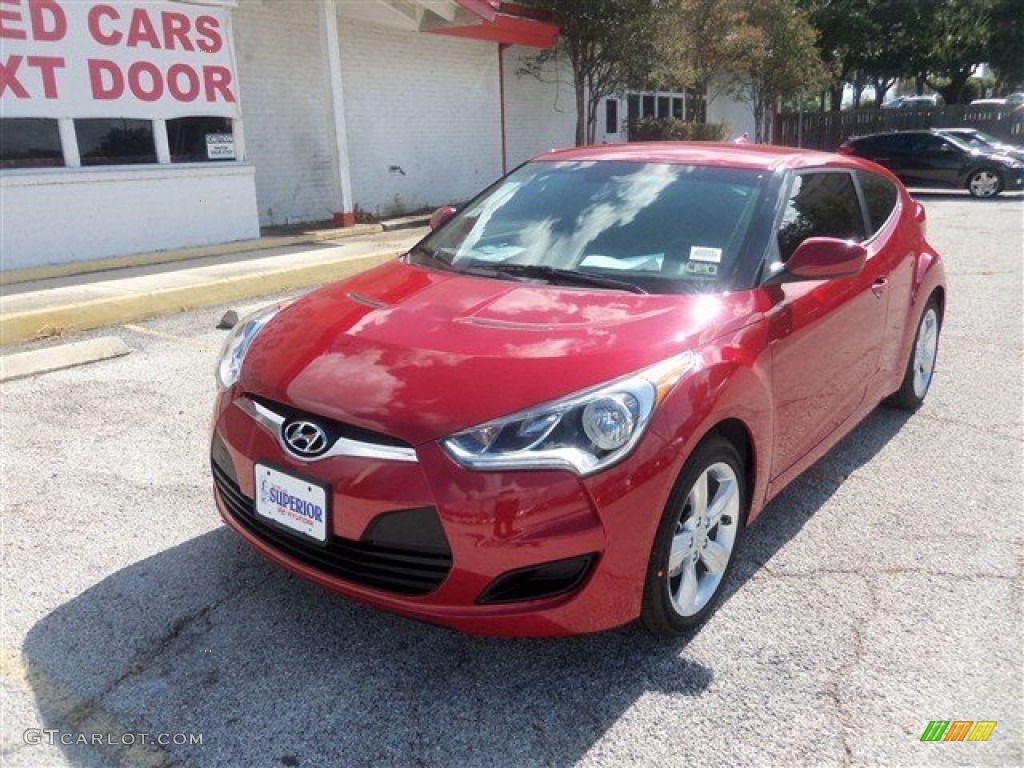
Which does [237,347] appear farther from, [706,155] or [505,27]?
[505,27]

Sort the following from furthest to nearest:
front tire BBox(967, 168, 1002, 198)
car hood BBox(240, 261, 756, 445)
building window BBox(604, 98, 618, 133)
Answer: building window BBox(604, 98, 618, 133) < front tire BBox(967, 168, 1002, 198) < car hood BBox(240, 261, 756, 445)

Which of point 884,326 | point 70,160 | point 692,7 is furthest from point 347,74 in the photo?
point 884,326

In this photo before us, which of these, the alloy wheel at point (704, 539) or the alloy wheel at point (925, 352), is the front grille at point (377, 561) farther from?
the alloy wheel at point (925, 352)

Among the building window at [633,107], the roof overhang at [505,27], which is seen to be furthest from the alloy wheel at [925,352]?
the building window at [633,107]

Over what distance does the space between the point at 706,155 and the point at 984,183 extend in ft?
55.8

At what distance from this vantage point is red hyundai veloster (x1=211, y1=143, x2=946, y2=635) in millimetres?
2281

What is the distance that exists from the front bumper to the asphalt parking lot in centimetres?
30

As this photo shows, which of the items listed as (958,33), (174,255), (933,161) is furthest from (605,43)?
(958,33)

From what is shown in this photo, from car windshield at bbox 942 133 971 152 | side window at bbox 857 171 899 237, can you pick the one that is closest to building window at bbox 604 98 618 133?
car windshield at bbox 942 133 971 152

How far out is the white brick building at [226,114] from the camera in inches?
329

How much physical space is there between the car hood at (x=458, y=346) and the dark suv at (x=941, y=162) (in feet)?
52.3

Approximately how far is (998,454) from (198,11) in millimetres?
9239

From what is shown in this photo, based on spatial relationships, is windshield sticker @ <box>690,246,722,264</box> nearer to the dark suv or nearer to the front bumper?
the front bumper

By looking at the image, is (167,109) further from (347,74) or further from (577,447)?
(577,447)
